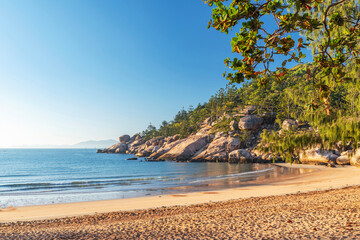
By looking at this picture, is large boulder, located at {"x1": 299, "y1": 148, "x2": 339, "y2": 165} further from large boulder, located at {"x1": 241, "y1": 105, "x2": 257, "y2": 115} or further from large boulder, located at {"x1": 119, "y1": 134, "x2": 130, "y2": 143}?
large boulder, located at {"x1": 119, "y1": 134, "x2": 130, "y2": 143}

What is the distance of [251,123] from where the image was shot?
69938mm

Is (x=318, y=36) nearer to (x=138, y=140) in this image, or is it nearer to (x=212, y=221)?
(x=212, y=221)

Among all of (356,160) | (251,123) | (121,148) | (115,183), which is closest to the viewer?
(115,183)

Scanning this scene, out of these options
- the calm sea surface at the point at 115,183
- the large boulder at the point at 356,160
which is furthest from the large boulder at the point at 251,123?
the large boulder at the point at 356,160

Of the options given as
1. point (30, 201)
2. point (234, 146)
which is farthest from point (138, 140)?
point (30, 201)

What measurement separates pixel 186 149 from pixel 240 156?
17.2 m

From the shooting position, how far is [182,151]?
70.1 meters

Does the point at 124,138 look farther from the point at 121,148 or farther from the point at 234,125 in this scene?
the point at 234,125

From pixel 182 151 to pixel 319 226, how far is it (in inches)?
2496

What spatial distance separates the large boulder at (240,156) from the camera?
189 feet

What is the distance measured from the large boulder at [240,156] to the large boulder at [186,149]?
1350 cm

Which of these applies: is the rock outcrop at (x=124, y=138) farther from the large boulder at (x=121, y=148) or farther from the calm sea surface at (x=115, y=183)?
the calm sea surface at (x=115, y=183)

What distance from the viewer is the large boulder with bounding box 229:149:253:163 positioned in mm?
57719

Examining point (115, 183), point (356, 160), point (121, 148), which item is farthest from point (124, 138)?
point (356, 160)
